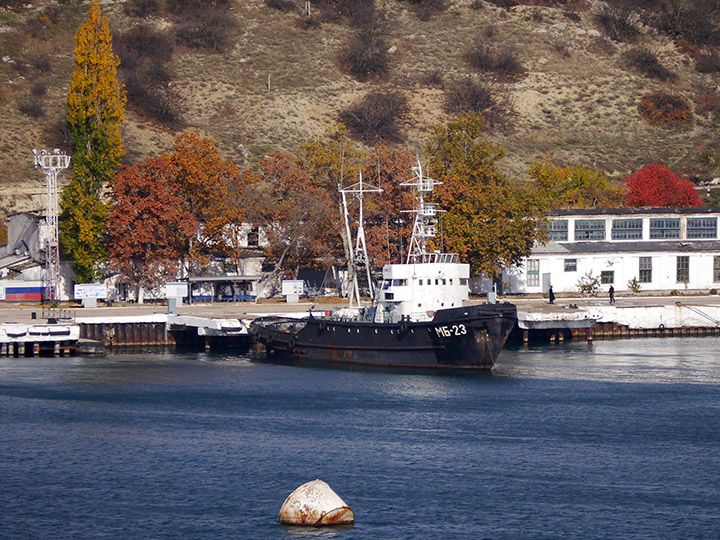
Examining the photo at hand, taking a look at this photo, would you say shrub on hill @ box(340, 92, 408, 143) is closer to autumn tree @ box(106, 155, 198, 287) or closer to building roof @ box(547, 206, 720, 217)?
building roof @ box(547, 206, 720, 217)

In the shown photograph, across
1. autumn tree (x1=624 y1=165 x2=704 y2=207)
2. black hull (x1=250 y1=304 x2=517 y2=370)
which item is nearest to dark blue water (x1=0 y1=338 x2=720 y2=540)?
black hull (x1=250 y1=304 x2=517 y2=370)

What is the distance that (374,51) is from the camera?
166750 mm

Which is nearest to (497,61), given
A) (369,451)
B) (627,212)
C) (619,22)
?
(619,22)

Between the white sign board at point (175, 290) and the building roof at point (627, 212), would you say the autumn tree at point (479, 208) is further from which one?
the white sign board at point (175, 290)

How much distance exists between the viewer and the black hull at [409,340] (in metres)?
56.1

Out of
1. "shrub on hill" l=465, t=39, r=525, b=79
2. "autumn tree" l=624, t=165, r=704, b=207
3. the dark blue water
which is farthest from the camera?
"shrub on hill" l=465, t=39, r=525, b=79

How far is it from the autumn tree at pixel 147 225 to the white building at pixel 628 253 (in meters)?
30.4

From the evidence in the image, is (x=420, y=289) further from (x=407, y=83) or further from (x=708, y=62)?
(x=708, y=62)

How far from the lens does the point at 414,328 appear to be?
5806cm

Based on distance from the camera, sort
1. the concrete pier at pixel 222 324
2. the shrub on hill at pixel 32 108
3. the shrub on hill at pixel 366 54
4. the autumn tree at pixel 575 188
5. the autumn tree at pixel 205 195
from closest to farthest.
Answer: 1. the concrete pier at pixel 222 324
2. the autumn tree at pixel 205 195
3. the autumn tree at pixel 575 188
4. the shrub on hill at pixel 32 108
5. the shrub on hill at pixel 366 54

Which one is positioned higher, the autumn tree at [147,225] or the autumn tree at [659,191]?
the autumn tree at [659,191]

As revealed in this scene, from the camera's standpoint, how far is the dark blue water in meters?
30.8

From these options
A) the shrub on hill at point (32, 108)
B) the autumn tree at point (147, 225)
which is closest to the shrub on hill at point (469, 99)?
the shrub on hill at point (32, 108)

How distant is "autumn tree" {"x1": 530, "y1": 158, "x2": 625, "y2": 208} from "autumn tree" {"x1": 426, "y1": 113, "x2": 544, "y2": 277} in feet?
80.9
